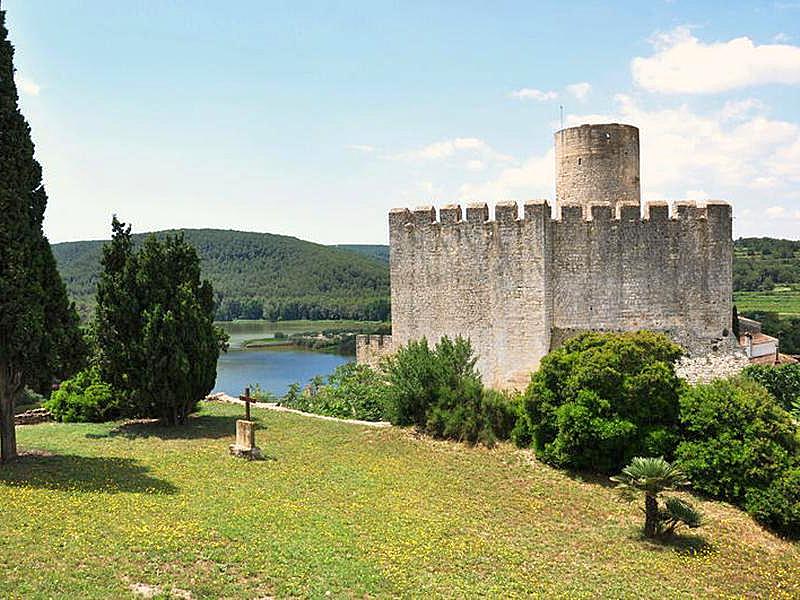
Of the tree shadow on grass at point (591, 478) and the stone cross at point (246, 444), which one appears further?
the stone cross at point (246, 444)

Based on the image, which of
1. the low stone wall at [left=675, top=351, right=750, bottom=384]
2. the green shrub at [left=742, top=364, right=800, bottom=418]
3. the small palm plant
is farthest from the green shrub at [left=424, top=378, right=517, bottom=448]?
the green shrub at [left=742, top=364, right=800, bottom=418]

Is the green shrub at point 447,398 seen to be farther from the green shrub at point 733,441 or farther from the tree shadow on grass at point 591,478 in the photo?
the green shrub at point 733,441

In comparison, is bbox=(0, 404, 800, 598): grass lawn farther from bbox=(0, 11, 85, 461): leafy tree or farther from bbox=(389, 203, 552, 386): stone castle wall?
bbox=(389, 203, 552, 386): stone castle wall

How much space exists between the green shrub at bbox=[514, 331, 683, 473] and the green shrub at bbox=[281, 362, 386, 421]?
5398 millimetres

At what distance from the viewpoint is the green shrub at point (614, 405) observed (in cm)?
1357

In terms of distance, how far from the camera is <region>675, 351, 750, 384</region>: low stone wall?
17078 millimetres

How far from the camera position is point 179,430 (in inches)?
659

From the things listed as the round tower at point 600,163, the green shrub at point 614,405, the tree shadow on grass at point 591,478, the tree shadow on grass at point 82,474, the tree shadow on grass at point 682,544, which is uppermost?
the round tower at point 600,163

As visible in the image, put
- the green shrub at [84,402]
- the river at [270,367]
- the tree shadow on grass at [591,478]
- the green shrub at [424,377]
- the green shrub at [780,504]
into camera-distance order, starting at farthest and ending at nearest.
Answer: the river at [270,367] → the green shrub at [84,402] → the green shrub at [424,377] → the tree shadow on grass at [591,478] → the green shrub at [780,504]

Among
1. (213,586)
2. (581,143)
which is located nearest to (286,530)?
(213,586)

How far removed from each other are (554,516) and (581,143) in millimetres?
10128

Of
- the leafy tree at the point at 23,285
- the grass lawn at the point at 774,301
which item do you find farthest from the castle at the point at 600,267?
the grass lawn at the point at 774,301

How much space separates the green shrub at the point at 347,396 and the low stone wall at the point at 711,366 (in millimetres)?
7380

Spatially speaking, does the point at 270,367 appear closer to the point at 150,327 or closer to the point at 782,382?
the point at 150,327
